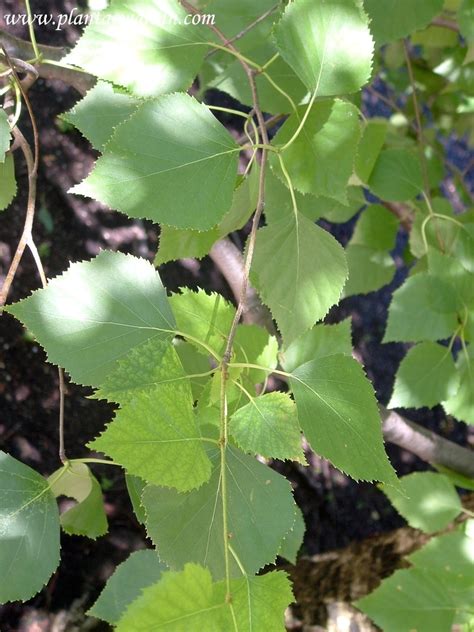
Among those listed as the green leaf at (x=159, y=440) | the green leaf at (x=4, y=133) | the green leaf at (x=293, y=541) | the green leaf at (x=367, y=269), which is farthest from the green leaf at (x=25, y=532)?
the green leaf at (x=367, y=269)

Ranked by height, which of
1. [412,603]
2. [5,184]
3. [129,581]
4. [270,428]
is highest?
[5,184]

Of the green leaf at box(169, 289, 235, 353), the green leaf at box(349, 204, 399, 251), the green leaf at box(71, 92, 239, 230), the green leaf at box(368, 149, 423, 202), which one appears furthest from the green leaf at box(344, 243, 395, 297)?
the green leaf at box(71, 92, 239, 230)

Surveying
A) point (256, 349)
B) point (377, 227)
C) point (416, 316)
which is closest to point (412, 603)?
point (416, 316)

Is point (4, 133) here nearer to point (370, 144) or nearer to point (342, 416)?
point (342, 416)

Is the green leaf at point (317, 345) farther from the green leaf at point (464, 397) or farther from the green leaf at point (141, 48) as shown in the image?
the green leaf at point (141, 48)

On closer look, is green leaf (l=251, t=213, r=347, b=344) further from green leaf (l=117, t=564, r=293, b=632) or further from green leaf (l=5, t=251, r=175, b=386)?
green leaf (l=117, t=564, r=293, b=632)
